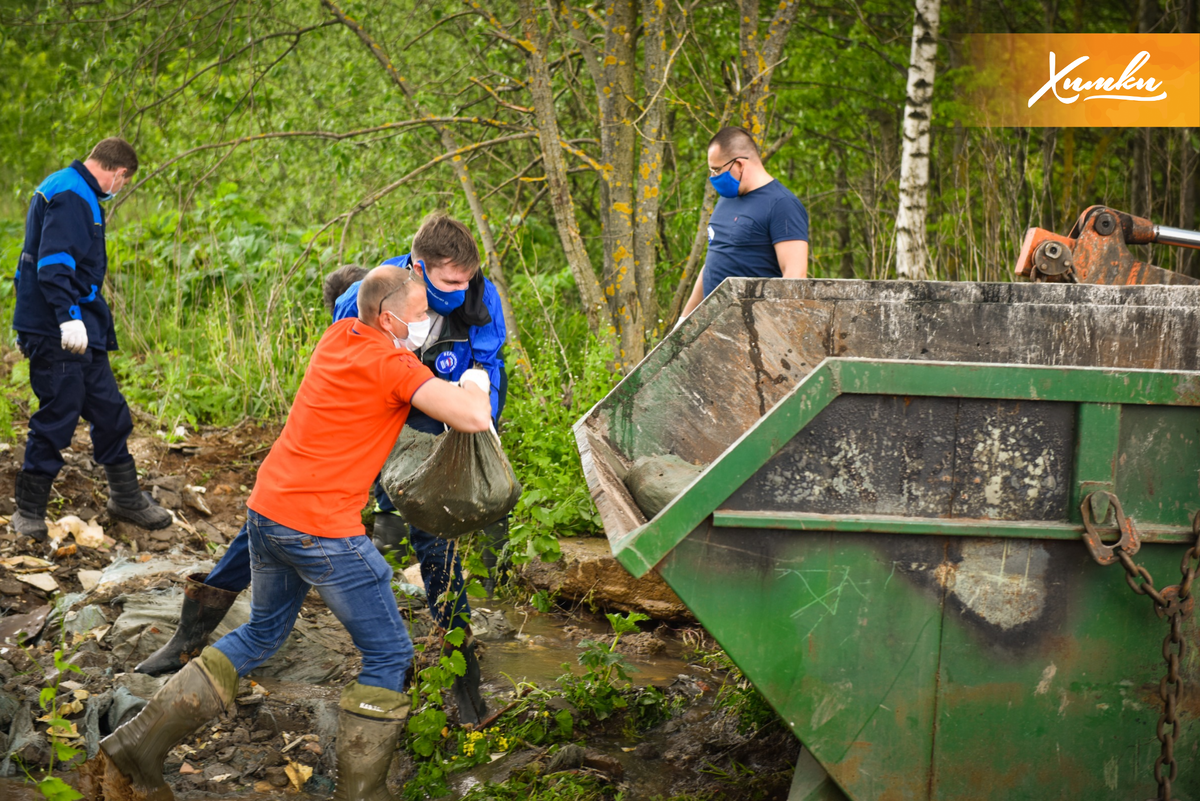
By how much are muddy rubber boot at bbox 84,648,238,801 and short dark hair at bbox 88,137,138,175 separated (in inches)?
116

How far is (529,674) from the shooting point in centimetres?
396

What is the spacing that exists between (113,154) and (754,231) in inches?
123

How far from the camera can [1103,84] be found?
8.75 metres

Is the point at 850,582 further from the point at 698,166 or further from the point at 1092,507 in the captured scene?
the point at 698,166

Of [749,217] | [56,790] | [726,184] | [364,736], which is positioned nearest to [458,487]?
[364,736]

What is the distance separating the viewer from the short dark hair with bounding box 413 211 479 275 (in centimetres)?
304

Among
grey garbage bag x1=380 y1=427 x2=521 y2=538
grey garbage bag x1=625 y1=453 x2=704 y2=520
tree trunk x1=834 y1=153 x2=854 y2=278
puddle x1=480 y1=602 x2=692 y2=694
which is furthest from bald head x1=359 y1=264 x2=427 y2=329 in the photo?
tree trunk x1=834 y1=153 x2=854 y2=278

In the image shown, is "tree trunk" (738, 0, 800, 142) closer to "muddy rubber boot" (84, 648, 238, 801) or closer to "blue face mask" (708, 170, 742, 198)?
"blue face mask" (708, 170, 742, 198)

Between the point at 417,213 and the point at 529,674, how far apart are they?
5491 millimetres

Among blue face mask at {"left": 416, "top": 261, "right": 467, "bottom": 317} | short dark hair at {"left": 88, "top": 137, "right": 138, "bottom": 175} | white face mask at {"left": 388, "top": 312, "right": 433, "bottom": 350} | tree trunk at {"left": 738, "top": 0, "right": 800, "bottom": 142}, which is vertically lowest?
white face mask at {"left": 388, "top": 312, "right": 433, "bottom": 350}

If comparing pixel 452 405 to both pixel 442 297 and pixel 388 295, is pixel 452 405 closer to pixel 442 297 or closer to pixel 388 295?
pixel 388 295

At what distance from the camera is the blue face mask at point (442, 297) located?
3.09 metres

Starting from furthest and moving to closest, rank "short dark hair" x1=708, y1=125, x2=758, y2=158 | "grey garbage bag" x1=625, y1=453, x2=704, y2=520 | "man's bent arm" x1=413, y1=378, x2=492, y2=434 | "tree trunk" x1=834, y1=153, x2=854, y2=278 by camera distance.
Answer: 1. "tree trunk" x1=834, y1=153, x2=854, y2=278
2. "short dark hair" x1=708, y1=125, x2=758, y2=158
3. "grey garbage bag" x1=625, y1=453, x2=704, y2=520
4. "man's bent arm" x1=413, y1=378, x2=492, y2=434

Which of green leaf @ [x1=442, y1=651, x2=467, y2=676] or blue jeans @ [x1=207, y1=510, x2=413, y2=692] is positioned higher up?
blue jeans @ [x1=207, y1=510, x2=413, y2=692]
